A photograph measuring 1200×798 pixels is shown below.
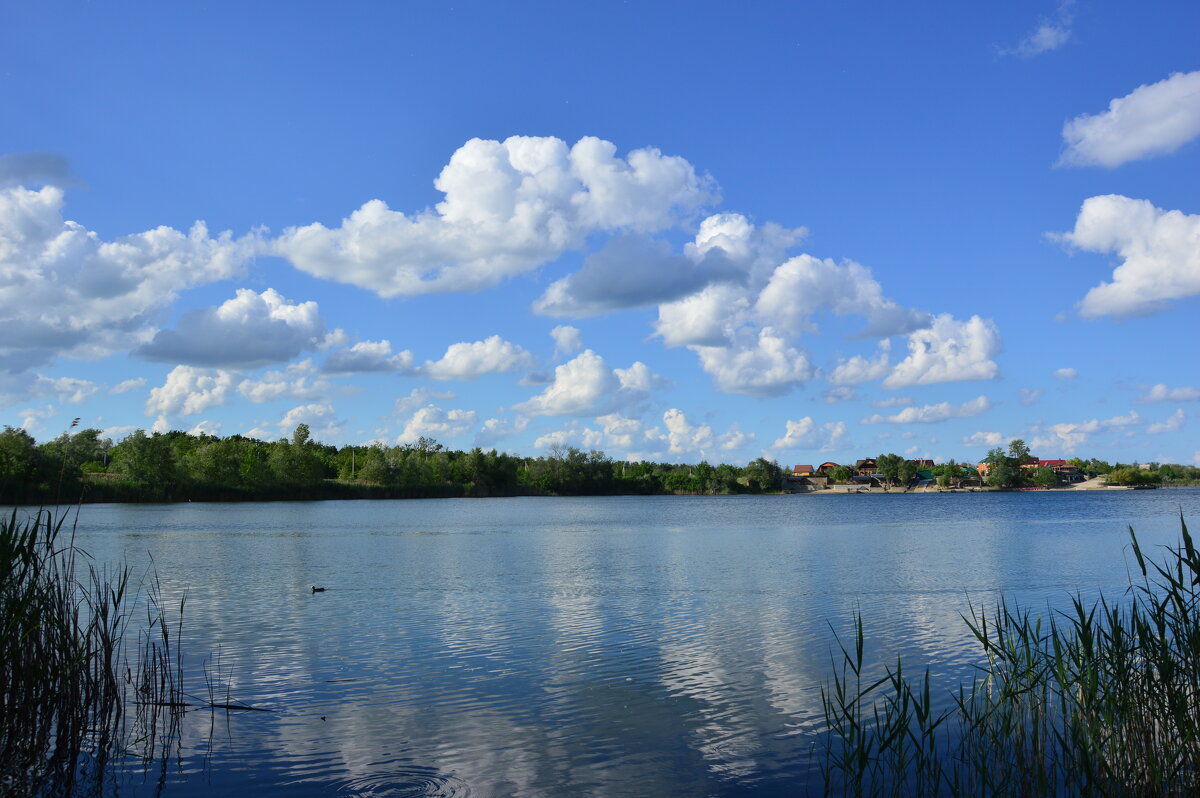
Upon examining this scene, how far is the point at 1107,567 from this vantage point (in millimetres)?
31266

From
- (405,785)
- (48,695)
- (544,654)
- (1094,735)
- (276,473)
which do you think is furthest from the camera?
(276,473)

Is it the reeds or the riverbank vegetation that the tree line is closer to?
the riverbank vegetation

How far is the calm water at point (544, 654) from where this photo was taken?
10.2m

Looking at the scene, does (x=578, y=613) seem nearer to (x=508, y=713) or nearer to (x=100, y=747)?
(x=508, y=713)

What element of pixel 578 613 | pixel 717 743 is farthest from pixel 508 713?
pixel 578 613

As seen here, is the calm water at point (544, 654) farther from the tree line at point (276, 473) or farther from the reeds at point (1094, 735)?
the tree line at point (276, 473)

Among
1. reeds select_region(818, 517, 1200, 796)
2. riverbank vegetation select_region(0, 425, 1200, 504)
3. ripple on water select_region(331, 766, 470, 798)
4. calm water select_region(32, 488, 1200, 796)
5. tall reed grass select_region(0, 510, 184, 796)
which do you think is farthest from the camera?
riverbank vegetation select_region(0, 425, 1200, 504)

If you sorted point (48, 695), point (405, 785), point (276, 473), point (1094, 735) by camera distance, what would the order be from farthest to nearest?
1. point (276, 473)
2. point (48, 695)
3. point (405, 785)
4. point (1094, 735)

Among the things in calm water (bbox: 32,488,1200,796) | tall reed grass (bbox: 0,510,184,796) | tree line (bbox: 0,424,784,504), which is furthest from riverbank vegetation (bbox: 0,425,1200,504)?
tall reed grass (bbox: 0,510,184,796)

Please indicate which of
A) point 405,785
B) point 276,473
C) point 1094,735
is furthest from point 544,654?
point 276,473

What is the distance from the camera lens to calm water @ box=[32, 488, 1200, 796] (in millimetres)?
10164

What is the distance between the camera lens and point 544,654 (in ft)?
55.3

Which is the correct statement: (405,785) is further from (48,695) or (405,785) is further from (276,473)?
(276,473)

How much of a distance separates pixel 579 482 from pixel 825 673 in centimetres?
17325
